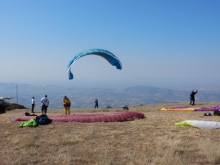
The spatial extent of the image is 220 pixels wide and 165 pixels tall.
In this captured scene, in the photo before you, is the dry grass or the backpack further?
the backpack

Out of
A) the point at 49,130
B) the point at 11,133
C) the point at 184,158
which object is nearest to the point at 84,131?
the point at 49,130

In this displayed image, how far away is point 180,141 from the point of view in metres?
11.1

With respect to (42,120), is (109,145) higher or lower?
lower

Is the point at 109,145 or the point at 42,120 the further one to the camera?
the point at 42,120

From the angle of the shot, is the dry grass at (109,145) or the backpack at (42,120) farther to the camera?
the backpack at (42,120)

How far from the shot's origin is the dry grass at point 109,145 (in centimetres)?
884

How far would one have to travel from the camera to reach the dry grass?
884 cm

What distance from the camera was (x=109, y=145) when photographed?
10914 mm

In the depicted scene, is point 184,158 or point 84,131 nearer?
point 184,158

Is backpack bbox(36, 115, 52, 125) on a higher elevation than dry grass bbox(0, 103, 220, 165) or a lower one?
higher

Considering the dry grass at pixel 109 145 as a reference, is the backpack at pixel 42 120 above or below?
above

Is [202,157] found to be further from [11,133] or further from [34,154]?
[11,133]

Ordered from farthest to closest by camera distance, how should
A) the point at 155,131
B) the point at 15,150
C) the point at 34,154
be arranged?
the point at 155,131
the point at 15,150
the point at 34,154

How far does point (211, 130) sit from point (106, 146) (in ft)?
20.3
